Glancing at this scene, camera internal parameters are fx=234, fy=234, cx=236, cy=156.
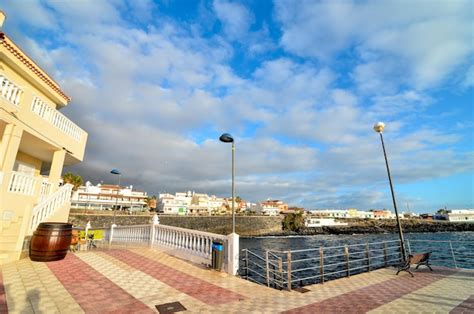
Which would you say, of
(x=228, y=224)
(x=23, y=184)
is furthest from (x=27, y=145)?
(x=228, y=224)

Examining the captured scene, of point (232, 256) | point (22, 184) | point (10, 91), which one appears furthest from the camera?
point (22, 184)

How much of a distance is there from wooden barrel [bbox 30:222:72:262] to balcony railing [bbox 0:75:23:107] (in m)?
4.67

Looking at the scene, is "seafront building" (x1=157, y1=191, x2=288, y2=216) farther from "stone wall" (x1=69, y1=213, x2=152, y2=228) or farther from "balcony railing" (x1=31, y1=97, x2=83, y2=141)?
"balcony railing" (x1=31, y1=97, x2=83, y2=141)

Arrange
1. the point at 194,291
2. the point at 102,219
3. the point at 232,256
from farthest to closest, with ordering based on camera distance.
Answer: the point at 102,219
the point at 232,256
the point at 194,291

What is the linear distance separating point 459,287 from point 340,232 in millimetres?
88717

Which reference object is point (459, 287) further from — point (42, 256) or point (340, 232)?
point (340, 232)

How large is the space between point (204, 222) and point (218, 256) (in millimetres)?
56621

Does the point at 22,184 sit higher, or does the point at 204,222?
the point at 22,184

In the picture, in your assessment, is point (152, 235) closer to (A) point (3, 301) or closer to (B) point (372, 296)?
(A) point (3, 301)

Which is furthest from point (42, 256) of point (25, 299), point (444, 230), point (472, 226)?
point (472, 226)

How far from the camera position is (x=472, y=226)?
308 feet

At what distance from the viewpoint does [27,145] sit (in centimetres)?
1163

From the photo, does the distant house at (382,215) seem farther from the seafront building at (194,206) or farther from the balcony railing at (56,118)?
the balcony railing at (56,118)

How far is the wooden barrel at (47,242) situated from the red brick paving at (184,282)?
7.09ft
